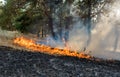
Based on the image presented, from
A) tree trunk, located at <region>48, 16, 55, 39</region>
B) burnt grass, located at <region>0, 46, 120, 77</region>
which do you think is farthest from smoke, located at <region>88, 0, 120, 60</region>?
burnt grass, located at <region>0, 46, 120, 77</region>

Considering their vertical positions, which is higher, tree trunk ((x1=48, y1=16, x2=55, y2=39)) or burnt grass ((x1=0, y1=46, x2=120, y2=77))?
tree trunk ((x1=48, y1=16, x2=55, y2=39))

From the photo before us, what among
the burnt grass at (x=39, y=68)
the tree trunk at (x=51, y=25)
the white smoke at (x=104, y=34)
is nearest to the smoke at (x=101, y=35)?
the white smoke at (x=104, y=34)

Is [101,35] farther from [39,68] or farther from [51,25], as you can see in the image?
[39,68]

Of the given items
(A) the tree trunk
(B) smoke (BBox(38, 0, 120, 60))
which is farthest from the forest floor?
(A) the tree trunk

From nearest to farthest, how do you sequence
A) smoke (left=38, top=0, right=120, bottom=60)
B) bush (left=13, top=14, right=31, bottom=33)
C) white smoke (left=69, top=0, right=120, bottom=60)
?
smoke (left=38, top=0, right=120, bottom=60)
white smoke (left=69, top=0, right=120, bottom=60)
bush (left=13, top=14, right=31, bottom=33)

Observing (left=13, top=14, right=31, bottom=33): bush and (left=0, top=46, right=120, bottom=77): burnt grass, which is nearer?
(left=0, top=46, right=120, bottom=77): burnt grass

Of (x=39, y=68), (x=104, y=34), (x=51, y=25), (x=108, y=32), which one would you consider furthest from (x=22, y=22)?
(x=39, y=68)

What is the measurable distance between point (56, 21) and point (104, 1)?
3.86m

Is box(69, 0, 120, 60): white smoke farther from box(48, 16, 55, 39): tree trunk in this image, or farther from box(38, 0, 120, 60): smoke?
box(48, 16, 55, 39): tree trunk

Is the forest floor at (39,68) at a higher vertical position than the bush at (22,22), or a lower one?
lower

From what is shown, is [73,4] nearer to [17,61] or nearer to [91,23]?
[91,23]

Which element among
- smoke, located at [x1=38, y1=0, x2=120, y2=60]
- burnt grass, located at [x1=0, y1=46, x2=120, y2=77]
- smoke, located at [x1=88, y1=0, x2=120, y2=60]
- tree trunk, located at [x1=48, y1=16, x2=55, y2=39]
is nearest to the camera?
burnt grass, located at [x1=0, y1=46, x2=120, y2=77]

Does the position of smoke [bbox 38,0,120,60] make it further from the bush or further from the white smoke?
the bush

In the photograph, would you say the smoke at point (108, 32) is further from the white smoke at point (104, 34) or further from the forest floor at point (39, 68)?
the forest floor at point (39, 68)
